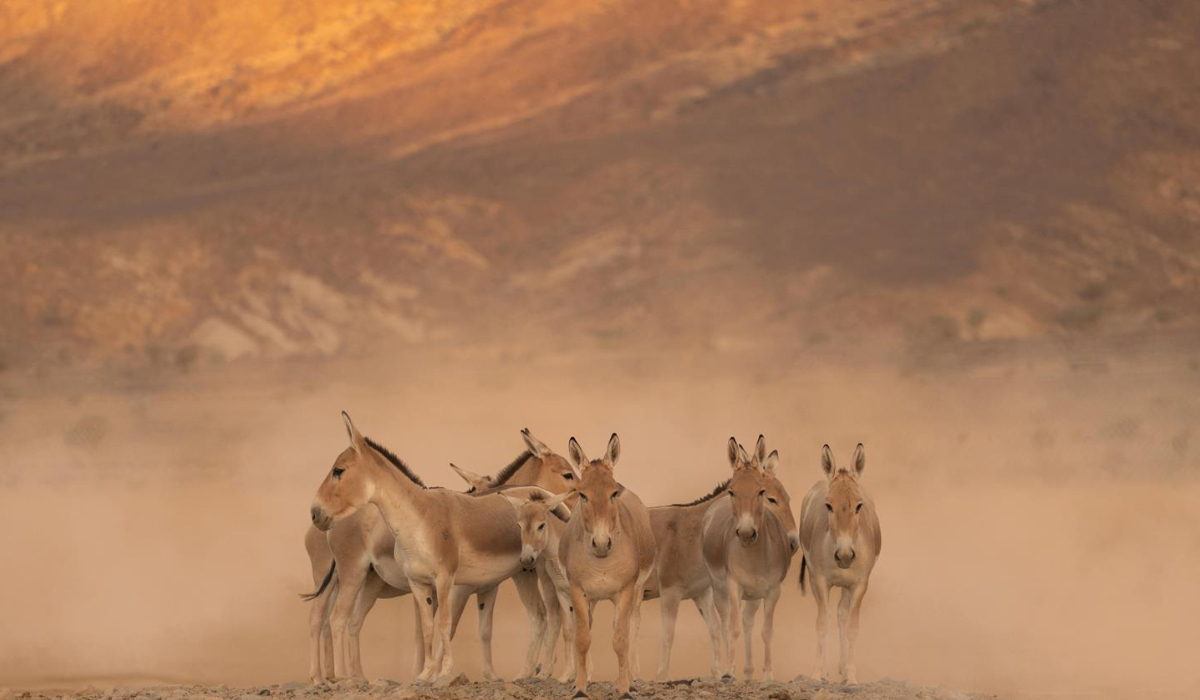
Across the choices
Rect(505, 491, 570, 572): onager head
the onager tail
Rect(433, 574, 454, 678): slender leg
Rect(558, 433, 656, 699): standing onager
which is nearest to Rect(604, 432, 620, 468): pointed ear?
Rect(558, 433, 656, 699): standing onager

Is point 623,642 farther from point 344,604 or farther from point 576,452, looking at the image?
point 344,604

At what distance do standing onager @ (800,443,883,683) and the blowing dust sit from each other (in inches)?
299

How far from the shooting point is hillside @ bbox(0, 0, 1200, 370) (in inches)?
2520

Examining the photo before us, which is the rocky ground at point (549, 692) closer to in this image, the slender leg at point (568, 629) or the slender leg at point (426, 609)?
the slender leg at point (568, 629)

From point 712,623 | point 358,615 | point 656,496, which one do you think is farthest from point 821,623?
point 656,496

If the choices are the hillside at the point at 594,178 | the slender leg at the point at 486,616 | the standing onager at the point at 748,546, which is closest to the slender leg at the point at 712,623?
the standing onager at the point at 748,546

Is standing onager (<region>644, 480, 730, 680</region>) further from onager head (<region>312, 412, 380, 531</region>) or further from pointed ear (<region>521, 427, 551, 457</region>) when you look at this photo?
onager head (<region>312, 412, 380, 531</region>)

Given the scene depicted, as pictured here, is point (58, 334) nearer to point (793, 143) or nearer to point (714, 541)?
point (793, 143)

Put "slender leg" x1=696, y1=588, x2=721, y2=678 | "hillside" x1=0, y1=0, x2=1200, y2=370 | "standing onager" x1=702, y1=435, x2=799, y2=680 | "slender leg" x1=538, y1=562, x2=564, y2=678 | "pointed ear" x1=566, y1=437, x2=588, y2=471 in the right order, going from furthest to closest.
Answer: "hillside" x1=0, y1=0, x2=1200, y2=370 → "slender leg" x1=696, y1=588, x2=721, y2=678 → "slender leg" x1=538, y1=562, x2=564, y2=678 → "standing onager" x1=702, y1=435, x2=799, y2=680 → "pointed ear" x1=566, y1=437, x2=588, y2=471

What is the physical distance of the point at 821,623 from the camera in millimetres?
18891

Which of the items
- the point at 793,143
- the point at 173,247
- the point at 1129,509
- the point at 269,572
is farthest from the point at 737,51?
the point at 269,572

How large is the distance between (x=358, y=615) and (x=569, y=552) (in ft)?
11.8

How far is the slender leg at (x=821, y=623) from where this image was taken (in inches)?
723

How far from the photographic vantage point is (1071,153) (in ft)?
229
